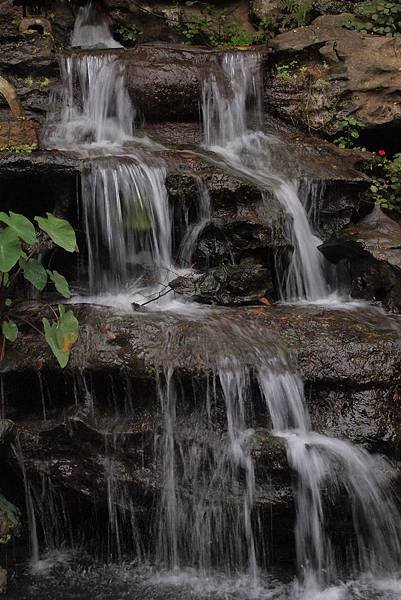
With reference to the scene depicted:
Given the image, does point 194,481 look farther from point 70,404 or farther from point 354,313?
point 354,313

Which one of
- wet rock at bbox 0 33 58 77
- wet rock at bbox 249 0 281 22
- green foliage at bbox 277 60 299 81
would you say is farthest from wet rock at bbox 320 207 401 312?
wet rock at bbox 249 0 281 22

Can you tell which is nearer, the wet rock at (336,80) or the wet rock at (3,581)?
the wet rock at (3,581)

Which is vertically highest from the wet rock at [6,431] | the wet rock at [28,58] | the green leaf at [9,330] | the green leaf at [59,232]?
the wet rock at [28,58]

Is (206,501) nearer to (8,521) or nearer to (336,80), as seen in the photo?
(8,521)

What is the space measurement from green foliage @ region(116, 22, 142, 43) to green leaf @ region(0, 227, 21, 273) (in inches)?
277

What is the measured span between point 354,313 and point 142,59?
4477 mm

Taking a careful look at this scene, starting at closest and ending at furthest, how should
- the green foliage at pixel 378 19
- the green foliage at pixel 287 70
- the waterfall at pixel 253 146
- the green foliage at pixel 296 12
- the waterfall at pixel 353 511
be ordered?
the waterfall at pixel 353 511 < the waterfall at pixel 253 146 < the green foliage at pixel 287 70 < the green foliage at pixel 378 19 < the green foliage at pixel 296 12

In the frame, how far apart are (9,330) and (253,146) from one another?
4.41m

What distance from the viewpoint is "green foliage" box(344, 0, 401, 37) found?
9.01 meters

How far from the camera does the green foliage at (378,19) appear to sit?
9.01 metres

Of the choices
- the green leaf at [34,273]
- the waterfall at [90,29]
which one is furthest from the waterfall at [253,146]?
the green leaf at [34,273]

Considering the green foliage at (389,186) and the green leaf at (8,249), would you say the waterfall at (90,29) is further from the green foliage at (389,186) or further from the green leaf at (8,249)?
the green leaf at (8,249)

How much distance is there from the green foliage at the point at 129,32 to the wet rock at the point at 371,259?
5.38 m

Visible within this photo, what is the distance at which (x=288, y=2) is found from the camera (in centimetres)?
992
